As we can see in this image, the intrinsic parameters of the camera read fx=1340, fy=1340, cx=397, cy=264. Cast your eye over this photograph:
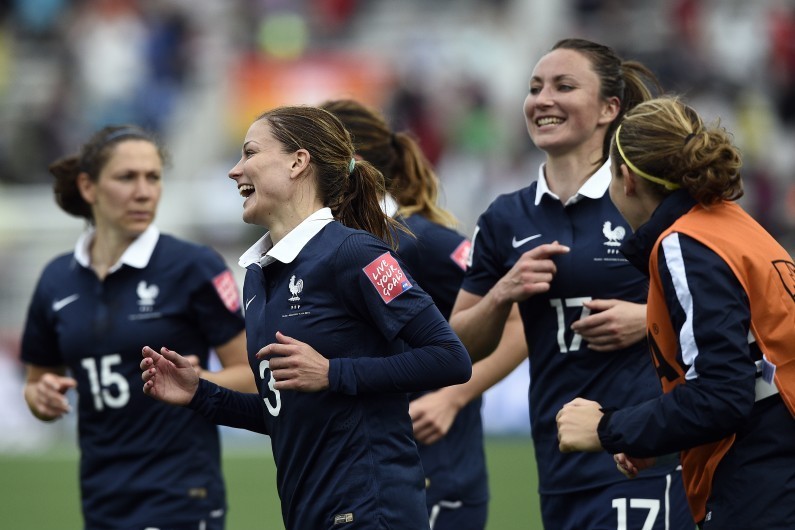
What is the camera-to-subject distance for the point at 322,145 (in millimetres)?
4457

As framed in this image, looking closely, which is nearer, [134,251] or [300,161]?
[300,161]

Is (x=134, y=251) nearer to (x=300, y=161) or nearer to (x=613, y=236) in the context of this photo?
(x=300, y=161)

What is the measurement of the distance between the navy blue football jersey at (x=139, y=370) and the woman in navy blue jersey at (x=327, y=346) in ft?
3.86

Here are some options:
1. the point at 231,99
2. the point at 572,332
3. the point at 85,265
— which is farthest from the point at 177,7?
the point at 572,332

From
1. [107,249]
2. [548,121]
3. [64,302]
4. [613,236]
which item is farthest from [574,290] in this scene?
[64,302]

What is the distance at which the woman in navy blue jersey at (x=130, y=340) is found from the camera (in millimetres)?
5594

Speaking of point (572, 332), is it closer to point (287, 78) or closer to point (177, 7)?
point (287, 78)

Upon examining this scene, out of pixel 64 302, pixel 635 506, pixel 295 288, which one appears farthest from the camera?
pixel 64 302

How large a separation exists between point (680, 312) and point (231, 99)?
1630 centimetres

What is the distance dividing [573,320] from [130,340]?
1889 mm

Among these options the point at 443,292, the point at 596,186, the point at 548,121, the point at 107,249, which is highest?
the point at 548,121

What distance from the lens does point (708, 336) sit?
12.1 ft

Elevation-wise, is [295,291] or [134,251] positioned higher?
[134,251]

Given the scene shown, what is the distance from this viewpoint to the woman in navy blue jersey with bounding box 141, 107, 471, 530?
4102 millimetres
